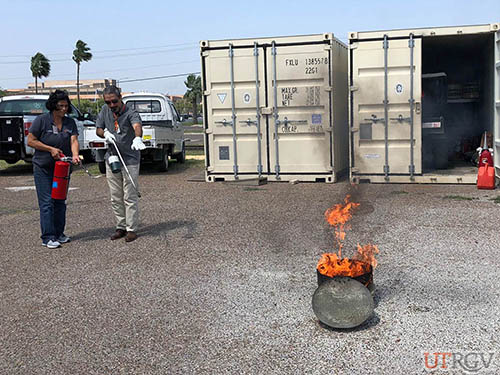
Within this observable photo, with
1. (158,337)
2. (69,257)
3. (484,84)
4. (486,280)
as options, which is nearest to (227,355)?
(158,337)

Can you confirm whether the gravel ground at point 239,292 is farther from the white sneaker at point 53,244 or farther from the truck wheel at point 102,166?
the truck wheel at point 102,166

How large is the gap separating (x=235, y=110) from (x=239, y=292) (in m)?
7.68

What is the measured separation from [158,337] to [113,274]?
182 centimetres

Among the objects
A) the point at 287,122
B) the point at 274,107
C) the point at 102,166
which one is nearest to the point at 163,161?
the point at 102,166

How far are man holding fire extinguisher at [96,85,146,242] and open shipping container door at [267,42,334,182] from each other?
5.17 m

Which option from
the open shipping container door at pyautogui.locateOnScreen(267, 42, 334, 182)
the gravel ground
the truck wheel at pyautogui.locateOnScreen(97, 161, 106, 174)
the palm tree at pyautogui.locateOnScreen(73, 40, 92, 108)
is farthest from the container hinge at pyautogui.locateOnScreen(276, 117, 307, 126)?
the palm tree at pyautogui.locateOnScreen(73, 40, 92, 108)

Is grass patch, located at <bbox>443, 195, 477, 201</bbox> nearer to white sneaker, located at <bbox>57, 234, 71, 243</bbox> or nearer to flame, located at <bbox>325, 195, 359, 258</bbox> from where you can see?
flame, located at <bbox>325, 195, 359, 258</bbox>

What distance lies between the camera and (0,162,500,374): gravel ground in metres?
4.01

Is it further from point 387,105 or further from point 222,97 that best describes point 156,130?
point 387,105

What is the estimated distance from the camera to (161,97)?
16391 mm

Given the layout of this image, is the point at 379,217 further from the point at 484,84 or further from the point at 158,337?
the point at 484,84

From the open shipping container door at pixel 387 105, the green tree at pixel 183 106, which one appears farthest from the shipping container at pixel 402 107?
the green tree at pixel 183 106

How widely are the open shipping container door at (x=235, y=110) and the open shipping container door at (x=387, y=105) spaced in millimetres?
2004

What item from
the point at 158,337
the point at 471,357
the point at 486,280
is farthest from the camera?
the point at 486,280
